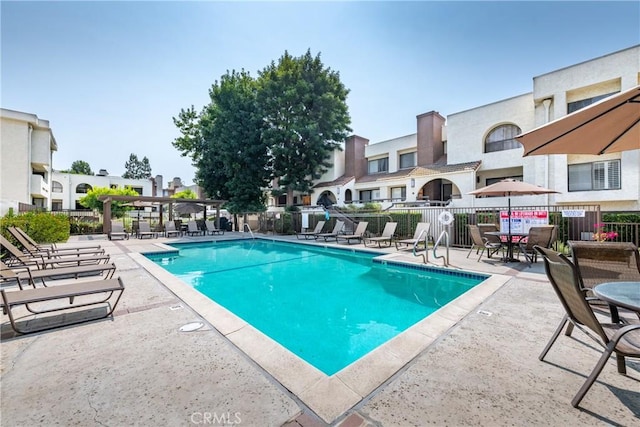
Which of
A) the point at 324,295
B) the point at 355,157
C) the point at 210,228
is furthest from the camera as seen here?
the point at 355,157

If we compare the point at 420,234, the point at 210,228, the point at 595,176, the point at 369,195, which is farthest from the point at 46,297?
the point at 369,195

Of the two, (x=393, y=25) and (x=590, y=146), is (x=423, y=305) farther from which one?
(x=393, y=25)

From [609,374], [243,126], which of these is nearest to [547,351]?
[609,374]

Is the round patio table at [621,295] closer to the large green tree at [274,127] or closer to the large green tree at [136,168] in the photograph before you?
the large green tree at [274,127]

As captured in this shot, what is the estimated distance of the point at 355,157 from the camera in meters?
24.9

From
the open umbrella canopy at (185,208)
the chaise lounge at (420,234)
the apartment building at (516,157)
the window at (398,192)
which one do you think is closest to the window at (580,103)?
the apartment building at (516,157)

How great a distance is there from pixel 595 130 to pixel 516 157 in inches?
563

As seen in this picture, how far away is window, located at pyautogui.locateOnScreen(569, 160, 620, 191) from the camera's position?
43.9ft

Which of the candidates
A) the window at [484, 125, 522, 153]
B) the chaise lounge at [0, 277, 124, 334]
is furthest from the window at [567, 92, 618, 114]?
the chaise lounge at [0, 277, 124, 334]

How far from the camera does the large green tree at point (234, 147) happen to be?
20344 mm

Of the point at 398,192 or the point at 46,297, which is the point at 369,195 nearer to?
the point at 398,192

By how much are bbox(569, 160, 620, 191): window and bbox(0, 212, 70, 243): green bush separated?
25253 mm

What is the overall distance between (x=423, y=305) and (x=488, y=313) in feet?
5.70

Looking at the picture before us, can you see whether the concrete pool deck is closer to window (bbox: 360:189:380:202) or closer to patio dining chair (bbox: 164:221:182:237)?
patio dining chair (bbox: 164:221:182:237)
